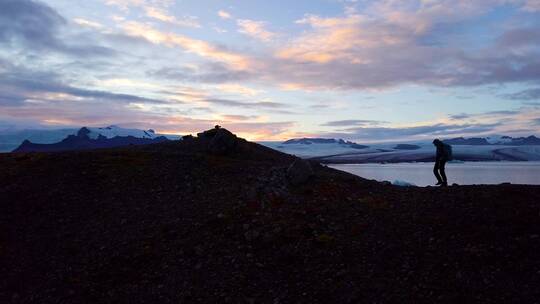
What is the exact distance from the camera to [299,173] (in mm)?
18703

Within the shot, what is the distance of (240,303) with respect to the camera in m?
11.2

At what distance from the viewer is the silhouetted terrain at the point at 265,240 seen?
36.6 ft

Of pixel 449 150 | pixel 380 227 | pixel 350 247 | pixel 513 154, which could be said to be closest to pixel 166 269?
pixel 350 247

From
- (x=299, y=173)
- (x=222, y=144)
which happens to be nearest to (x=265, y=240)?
(x=299, y=173)

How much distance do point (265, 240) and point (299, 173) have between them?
207 inches

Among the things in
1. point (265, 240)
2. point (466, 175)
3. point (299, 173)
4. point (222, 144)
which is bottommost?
point (466, 175)

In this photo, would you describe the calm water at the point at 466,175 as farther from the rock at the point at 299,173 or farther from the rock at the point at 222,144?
the rock at the point at 299,173

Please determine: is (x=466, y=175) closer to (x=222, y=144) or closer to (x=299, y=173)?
(x=222, y=144)

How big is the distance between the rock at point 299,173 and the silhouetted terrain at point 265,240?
6 cm

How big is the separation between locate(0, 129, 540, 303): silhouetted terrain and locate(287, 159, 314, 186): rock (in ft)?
0.19

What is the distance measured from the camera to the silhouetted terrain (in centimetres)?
1116

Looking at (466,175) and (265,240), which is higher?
(265,240)

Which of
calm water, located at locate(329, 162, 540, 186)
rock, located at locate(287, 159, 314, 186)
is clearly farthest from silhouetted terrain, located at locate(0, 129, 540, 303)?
calm water, located at locate(329, 162, 540, 186)

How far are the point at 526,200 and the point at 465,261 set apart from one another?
15.4 ft
